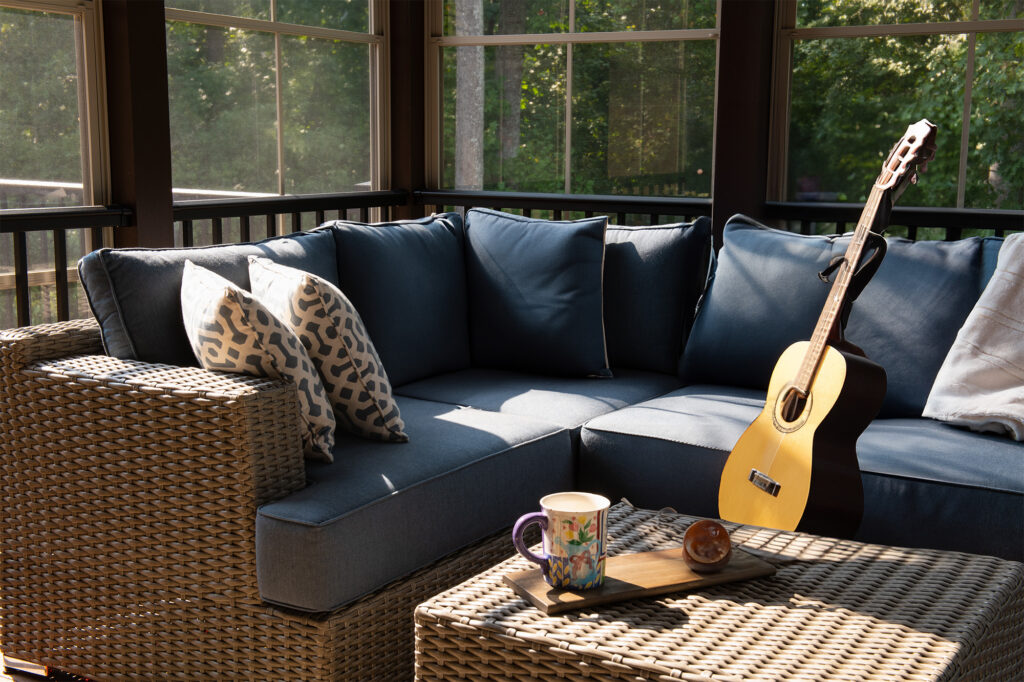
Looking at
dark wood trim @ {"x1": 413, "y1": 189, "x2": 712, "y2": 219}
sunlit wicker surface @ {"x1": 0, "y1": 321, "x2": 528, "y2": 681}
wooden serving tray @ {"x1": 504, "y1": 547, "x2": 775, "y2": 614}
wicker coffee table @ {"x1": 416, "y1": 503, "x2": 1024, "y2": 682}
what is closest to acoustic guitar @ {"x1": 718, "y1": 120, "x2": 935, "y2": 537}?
wicker coffee table @ {"x1": 416, "y1": 503, "x2": 1024, "y2": 682}

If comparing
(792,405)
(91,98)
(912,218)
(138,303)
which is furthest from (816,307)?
(91,98)

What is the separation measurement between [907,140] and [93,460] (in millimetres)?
2106

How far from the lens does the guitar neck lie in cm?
234

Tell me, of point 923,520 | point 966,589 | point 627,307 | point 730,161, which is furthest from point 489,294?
point 966,589

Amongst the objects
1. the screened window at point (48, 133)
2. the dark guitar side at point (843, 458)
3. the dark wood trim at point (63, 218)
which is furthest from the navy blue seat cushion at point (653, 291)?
the screened window at point (48, 133)

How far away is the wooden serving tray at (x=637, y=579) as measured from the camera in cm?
159

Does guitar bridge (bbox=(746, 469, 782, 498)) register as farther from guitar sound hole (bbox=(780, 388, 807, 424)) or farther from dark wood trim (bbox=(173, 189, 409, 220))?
dark wood trim (bbox=(173, 189, 409, 220))

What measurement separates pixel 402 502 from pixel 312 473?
0.74 ft

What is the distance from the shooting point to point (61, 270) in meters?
3.31

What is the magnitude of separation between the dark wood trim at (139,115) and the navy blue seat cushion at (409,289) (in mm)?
787

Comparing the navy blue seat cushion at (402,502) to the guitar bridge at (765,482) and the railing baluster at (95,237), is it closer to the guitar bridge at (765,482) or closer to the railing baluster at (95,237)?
the guitar bridge at (765,482)

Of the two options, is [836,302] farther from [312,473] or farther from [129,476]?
[129,476]

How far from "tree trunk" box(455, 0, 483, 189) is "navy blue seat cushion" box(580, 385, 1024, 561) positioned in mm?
2085

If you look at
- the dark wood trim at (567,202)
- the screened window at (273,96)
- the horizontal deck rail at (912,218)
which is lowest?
the horizontal deck rail at (912,218)
